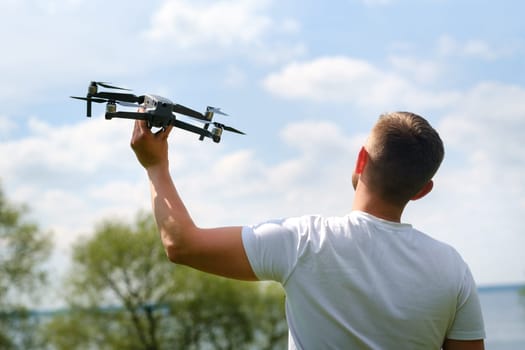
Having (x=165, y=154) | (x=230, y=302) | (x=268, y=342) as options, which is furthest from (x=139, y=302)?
(x=165, y=154)

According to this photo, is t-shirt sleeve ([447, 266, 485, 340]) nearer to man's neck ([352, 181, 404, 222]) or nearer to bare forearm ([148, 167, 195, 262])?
man's neck ([352, 181, 404, 222])

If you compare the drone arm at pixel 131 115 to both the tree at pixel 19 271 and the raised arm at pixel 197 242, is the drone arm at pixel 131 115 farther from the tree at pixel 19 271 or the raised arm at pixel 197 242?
the tree at pixel 19 271

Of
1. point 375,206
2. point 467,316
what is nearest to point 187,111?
point 375,206

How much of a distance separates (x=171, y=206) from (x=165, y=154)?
0.31 metres

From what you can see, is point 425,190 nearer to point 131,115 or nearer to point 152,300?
point 131,115

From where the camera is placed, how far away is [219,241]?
267cm

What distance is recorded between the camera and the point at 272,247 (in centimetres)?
270

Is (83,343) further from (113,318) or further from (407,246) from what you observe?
(407,246)

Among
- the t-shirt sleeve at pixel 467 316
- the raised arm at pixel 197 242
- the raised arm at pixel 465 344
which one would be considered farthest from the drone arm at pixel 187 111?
the raised arm at pixel 465 344

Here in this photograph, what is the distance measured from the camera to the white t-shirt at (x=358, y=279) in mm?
2729

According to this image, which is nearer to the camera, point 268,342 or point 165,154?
point 165,154

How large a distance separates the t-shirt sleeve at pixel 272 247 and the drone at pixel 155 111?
60cm

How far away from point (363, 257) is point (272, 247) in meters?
0.36

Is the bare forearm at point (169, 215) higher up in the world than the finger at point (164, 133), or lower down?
lower down
